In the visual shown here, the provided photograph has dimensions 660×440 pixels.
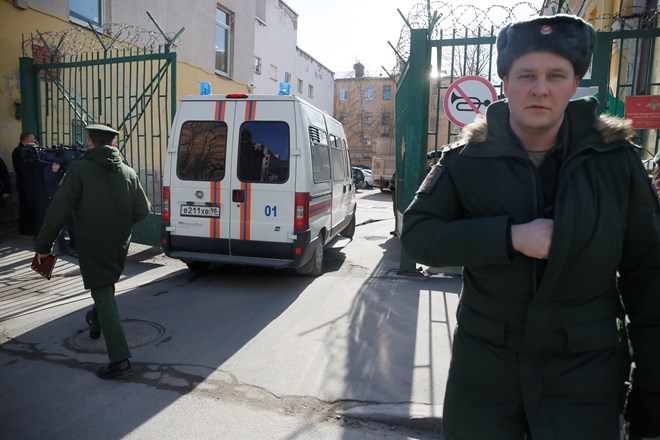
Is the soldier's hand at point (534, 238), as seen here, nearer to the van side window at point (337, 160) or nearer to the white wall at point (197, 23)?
the van side window at point (337, 160)

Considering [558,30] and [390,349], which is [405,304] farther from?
[558,30]

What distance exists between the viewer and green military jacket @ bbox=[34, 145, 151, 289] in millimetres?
3584

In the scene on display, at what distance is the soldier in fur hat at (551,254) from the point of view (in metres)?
1.45

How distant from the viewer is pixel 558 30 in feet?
4.95

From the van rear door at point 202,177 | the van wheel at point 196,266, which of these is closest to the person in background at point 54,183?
the van wheel at point 196,266

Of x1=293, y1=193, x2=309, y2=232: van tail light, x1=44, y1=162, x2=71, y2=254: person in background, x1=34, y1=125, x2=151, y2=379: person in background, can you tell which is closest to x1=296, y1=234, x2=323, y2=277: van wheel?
x1=293, y1=193, x2=309, y2=232: van tail light

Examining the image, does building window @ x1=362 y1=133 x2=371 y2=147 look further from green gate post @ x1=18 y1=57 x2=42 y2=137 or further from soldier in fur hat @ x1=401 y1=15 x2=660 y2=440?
soldier in fur hat @ x1=401 y1=15 x2=660 y2=440

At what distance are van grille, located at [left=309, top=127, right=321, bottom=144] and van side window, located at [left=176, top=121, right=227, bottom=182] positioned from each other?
110 cm

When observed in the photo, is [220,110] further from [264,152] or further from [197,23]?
[197,23]

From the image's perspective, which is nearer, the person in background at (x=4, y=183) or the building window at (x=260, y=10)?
the person in background at (x=4, y=183)

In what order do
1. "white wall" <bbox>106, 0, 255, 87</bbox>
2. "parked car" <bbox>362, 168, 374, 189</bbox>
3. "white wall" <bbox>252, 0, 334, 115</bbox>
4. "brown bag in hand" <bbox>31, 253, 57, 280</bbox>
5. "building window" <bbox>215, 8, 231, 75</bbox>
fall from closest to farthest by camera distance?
1. "brown bag in hand" <bbox>31, 253, 57, 280</bbox>
2. "white wall" <bbox>106, 0, 255, 87</bbox>
3. "building window" <bbox>215, 8, 231, 75</bbox>
4. "white wall" <bbox>252, 0, 334, 115</bbox>
5. "parked car" <bbox>362, 168, 374, 189</bbox>

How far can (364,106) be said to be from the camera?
43.5 metres

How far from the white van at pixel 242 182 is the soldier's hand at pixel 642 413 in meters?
4.47

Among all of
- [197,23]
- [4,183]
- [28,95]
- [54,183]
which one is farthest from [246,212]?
[197,23]
